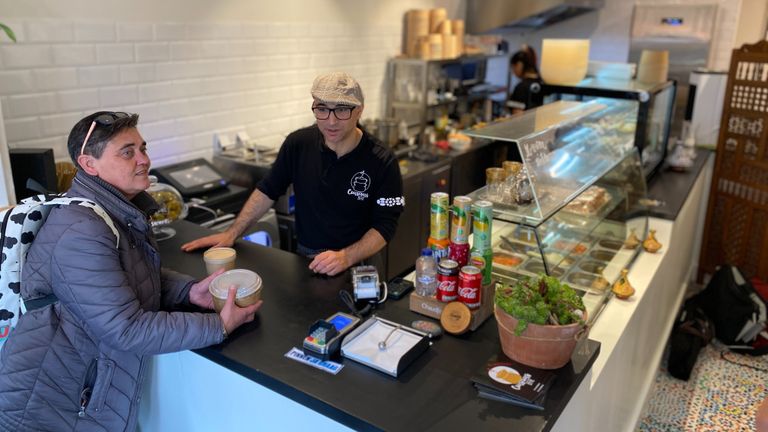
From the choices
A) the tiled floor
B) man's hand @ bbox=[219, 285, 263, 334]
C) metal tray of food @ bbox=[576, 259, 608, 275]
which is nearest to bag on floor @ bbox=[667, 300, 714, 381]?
the tiled floor

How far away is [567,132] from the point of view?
296 cm

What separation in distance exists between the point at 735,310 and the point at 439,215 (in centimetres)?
305

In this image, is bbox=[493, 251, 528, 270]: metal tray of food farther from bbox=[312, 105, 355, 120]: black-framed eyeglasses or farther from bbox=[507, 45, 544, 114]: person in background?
bbox=[507, 45, 544, 114]: person in background

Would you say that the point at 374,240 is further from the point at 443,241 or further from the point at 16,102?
the point at 16,102

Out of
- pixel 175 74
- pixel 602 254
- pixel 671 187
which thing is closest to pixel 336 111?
pixel 602 254

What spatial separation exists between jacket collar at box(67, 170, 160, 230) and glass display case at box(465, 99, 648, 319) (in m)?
1.24

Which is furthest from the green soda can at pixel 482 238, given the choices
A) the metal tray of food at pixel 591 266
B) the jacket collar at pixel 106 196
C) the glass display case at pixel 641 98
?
the glass display case at pixel 641 98

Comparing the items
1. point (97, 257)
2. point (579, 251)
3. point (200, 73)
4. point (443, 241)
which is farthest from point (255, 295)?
point (200, 73)

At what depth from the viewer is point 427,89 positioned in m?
5.33

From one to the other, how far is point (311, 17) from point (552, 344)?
12.2 ft

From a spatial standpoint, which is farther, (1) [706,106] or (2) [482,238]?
(1) [706,106]

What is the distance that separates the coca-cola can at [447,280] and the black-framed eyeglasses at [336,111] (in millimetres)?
810

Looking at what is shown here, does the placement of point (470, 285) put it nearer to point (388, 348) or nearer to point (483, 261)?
point (483, 261)

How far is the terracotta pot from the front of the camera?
5.16 feet
